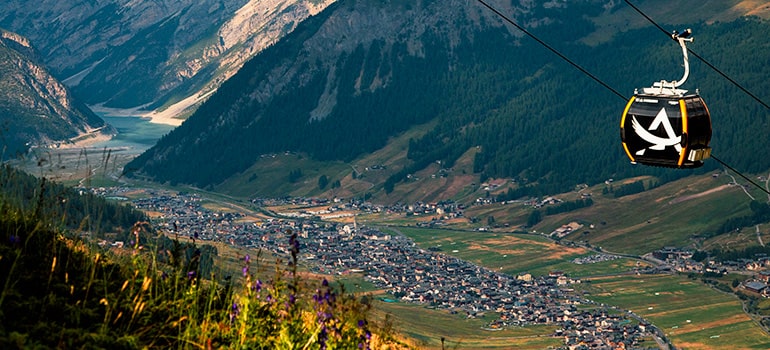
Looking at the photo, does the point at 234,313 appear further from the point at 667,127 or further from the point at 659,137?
the point at 659,137

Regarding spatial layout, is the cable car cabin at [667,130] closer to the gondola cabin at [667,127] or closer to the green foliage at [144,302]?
the gondola cabin at [667,127]

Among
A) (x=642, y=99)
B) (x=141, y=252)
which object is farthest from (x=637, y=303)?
(x=141, y=252)

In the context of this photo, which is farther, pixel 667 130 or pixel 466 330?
pixel 466 330

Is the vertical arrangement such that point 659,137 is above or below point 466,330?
above

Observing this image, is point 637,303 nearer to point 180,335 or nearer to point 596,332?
point 596,332

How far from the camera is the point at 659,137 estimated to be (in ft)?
94.0

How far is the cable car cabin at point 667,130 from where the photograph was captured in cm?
2780

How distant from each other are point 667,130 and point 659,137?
0.60m

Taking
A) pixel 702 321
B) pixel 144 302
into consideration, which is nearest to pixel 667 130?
pixel 144 302

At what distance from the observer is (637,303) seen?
643 ft

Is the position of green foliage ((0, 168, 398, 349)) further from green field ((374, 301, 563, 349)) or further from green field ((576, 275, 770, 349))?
green field ((576, 275, 770, 349))

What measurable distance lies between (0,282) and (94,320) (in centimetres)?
129

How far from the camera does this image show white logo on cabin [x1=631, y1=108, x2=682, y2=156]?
28.1m

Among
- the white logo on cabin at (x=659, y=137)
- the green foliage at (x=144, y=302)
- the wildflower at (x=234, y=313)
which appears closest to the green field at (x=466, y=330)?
the white logo on cabin at (x=659, y=137)
